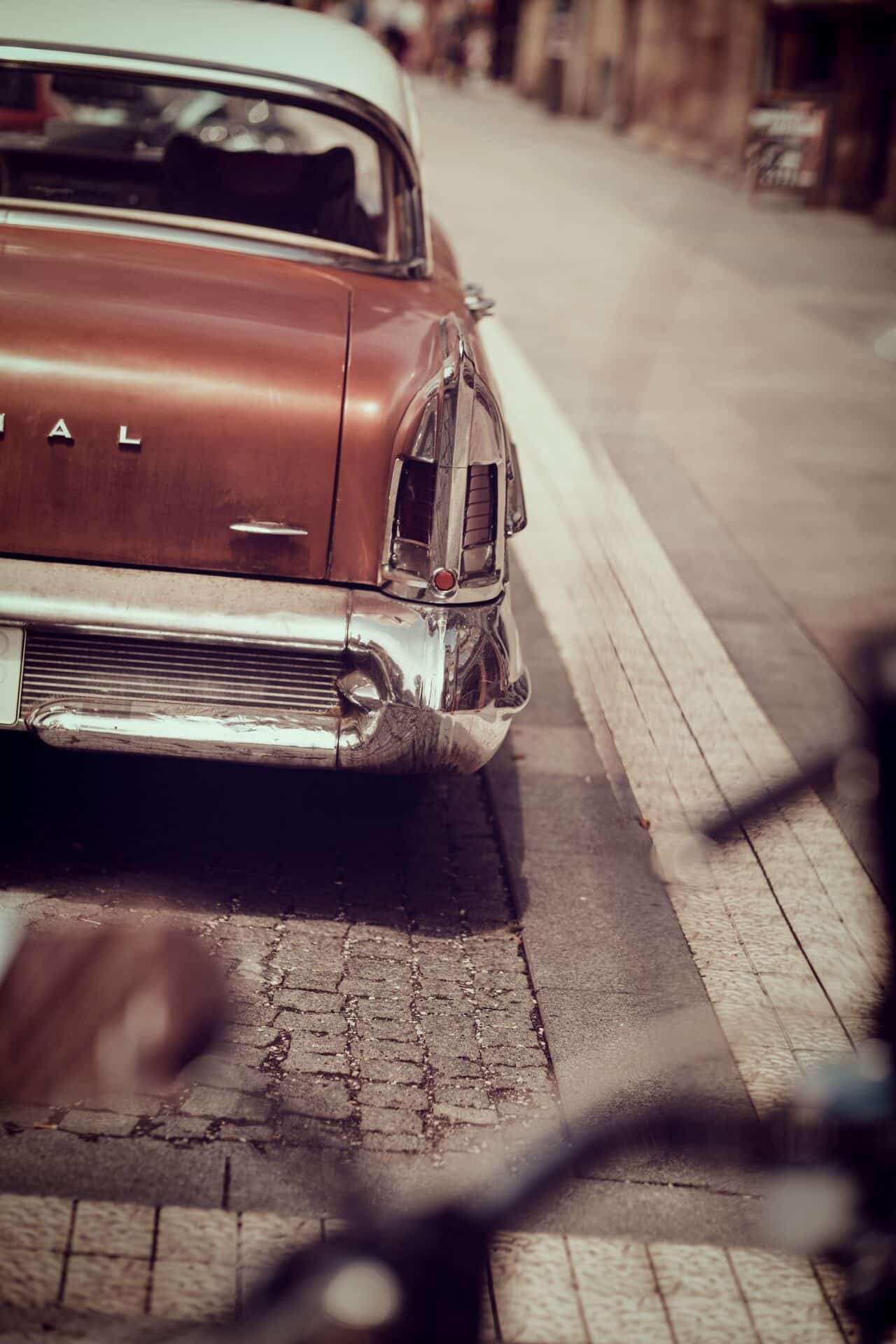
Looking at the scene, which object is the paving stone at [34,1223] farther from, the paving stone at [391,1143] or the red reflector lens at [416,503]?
the red reflector lens at [416,503]

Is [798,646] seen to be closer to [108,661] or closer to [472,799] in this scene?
[472,799]

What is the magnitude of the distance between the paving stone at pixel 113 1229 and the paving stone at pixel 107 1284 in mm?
17

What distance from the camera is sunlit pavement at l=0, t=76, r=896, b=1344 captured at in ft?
8.87

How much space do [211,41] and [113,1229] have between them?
318 centimetres

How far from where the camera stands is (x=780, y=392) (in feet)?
34.4

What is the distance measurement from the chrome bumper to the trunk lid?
66 mm

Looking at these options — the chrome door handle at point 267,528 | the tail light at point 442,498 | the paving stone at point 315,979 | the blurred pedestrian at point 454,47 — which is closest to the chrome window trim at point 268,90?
the tail light at point 442,498

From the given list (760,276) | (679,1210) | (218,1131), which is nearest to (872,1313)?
(679,1210)

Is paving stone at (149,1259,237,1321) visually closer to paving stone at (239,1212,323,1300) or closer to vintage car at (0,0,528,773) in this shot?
paving stone at (239,1212,323,1300)

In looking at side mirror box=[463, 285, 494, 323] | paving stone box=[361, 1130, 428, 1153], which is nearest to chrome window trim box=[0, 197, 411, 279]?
side mirror box=[463, 285, 494, 323]

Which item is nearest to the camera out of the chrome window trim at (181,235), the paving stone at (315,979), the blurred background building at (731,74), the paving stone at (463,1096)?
the paving stone at (463,1096)

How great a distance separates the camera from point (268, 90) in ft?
14.4

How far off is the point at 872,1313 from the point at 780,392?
8.60 metres

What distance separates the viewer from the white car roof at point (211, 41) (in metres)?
4.37
